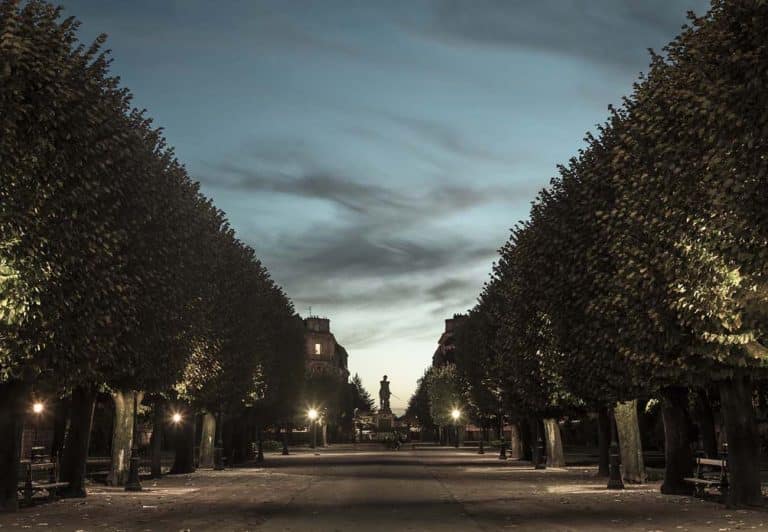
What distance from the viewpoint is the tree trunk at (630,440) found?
118ft

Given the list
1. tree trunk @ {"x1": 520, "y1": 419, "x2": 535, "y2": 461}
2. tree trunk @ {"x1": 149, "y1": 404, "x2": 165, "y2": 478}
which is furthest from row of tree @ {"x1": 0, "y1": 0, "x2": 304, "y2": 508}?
tree trunk @ {"x1": 520, "y1": 419, "x2": 535, "y2": 461}

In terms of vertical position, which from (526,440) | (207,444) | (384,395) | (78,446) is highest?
(384,395)

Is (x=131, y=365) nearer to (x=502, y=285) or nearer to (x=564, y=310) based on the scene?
(x=564, y=310)

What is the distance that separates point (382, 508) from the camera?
2522 cm

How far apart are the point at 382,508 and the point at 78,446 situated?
480 inches

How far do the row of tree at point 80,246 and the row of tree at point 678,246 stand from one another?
14.0 metres

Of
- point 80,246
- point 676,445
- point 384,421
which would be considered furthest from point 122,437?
point 384,421

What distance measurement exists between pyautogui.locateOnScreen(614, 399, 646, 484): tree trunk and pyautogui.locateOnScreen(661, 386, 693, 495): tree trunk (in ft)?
13.1

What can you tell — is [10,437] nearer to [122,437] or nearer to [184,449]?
[122,437]

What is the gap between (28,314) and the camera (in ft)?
75.2

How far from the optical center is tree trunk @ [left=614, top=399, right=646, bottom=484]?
35844 mm

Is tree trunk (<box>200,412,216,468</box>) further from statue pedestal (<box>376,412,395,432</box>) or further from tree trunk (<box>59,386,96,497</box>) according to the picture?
statue pedestal (<box>376,412,395,432</box>)

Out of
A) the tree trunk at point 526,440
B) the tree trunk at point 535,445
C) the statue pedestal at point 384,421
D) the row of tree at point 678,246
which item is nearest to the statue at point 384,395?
the statue pedestal at point 384,421

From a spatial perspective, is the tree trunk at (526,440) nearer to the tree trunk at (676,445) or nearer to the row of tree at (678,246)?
the row of tree at (678,246)
